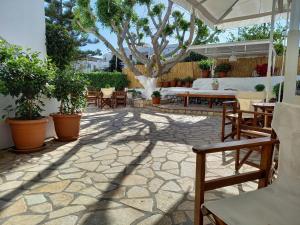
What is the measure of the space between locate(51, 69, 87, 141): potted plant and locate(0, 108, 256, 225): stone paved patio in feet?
0.97

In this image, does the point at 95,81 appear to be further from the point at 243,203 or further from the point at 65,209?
the point at 243,203

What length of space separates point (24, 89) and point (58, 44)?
168cm

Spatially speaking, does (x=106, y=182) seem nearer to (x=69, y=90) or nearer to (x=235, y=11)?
(x=69, y=90)

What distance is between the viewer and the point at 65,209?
7.60 feet

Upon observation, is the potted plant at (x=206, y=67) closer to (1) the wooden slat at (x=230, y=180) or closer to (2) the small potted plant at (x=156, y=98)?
(2) the small potted plant at (x=156, y=98)

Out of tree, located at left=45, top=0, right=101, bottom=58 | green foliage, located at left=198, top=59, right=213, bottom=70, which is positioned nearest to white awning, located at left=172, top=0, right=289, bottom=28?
green foliage, located at left=198, top=59, right=213, bottom=70

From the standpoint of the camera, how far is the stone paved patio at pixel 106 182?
2234 mm

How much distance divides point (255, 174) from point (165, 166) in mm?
1760

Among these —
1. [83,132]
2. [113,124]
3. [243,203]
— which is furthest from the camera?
[113,124]

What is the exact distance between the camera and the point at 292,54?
5.93 feet

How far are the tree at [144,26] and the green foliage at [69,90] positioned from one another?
561 cm

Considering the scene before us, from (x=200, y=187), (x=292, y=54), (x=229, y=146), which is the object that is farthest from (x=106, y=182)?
(x=292, y=54)

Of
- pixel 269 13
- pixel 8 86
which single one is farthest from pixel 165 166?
pixel 269 13

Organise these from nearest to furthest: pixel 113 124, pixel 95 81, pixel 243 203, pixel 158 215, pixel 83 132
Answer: pixel 243 203 → pixel 158 215 → pixel 83 132 → pixel 113 124 → pixel 95 81
